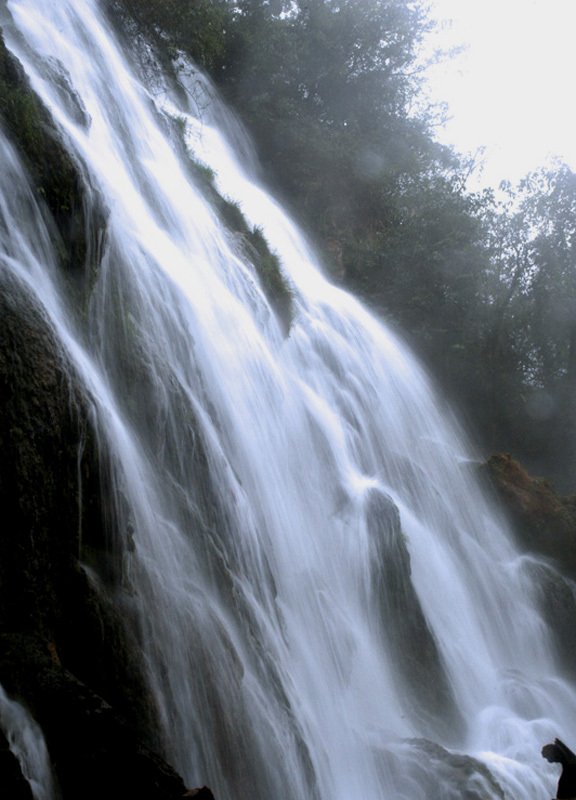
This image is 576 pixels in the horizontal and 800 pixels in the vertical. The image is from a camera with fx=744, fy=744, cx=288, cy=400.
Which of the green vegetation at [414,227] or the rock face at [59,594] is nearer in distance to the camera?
the rock face at [59,594]

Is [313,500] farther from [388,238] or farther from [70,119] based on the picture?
[388,238]

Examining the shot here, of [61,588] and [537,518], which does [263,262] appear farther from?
[61,588]

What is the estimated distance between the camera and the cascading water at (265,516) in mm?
5578

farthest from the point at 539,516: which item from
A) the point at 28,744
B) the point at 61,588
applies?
the point at 28,744

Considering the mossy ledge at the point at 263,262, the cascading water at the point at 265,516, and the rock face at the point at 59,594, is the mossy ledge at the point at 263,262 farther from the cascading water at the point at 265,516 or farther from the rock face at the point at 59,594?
the rock face at the point at 59,594

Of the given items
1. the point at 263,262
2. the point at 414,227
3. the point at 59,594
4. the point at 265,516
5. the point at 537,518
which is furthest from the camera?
the point at 414,227

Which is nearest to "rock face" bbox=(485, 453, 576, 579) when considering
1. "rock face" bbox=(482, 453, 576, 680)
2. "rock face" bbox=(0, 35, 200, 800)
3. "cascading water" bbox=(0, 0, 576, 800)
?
"rock face" bbox=(482, 453, 576, 680)

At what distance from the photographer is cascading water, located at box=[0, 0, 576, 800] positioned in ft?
18.3

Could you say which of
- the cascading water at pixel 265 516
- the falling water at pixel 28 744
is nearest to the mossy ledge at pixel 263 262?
the cascading water at pixel 265 516

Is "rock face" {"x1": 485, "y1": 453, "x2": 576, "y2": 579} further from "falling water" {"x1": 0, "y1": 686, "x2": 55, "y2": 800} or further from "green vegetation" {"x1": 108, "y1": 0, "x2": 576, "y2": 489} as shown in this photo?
"falling water" {"x1": 0, "y1": 686, "x2": 55, "y2": 800}

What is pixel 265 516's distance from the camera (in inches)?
328

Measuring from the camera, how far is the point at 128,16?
14.4 m

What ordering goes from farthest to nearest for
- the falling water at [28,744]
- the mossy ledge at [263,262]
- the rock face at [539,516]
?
the rock face at [539,516] < the mossy ledge at [263,262] < the falling water at [28,744]

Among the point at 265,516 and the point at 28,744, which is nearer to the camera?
the point at 28,744
